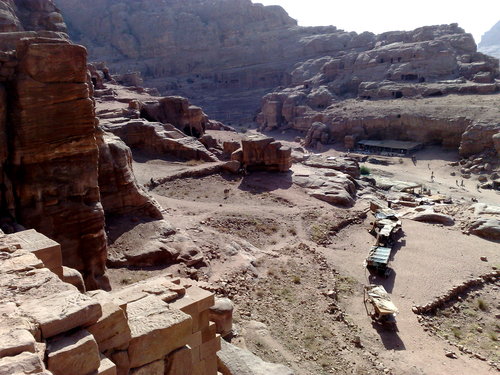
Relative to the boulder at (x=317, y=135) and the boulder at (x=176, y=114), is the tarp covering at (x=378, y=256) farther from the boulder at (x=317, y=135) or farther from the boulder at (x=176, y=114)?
the boulder at (x=317, y=135)

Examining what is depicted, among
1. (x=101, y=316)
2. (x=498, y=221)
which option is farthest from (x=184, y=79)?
(x=101, y=316)

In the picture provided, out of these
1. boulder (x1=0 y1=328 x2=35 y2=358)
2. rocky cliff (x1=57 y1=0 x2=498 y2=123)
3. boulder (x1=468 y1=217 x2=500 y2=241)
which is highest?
rocky cliff (x1=57 y1=0 x2=498 y2=123)

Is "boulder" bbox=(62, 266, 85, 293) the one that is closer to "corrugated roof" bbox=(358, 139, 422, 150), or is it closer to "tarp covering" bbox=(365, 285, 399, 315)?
"tarp covering" bbox=(365, 285, 399, 315)

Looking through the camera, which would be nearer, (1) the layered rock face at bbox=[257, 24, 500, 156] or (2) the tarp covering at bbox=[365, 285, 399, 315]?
(2) the tarp covering at bbox=[365, 285, 399, 315]

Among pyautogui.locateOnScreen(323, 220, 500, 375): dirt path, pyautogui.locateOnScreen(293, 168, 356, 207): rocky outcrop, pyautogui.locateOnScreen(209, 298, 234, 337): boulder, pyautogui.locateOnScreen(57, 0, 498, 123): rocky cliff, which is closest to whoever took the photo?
pyautogui.locateOnScreen(209, 298, 234, 337): boulder

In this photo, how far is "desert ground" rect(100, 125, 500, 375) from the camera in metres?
13.7

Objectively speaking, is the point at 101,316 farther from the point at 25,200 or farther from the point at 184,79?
the point at 184,79

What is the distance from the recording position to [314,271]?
18.7 metres

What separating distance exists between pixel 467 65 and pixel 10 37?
2354 inches

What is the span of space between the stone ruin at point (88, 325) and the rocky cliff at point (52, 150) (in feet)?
13.2

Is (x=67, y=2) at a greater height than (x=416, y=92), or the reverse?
(x=67, y=2)

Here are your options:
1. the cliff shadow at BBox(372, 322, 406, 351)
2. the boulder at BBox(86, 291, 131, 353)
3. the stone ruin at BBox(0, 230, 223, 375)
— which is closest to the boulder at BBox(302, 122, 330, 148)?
the cliff shadow at BBox(372, 322, 406, 351)

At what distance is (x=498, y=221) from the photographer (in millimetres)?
24844

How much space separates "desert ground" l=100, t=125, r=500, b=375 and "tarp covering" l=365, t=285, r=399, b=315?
54 cm
